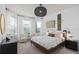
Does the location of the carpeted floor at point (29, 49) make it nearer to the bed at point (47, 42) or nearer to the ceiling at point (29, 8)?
the bed at point (47, 42)

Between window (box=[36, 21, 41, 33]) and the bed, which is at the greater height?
window (box=[36, 21, 41, 33])

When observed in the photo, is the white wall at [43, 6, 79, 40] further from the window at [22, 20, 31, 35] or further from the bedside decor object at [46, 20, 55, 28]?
the window at [22, 20, 31, 35]

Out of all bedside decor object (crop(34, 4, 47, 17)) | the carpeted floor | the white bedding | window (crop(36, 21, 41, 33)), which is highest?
bedside decor object (crop(34, 4, 47, 17))

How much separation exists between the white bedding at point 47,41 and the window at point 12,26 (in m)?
0.40

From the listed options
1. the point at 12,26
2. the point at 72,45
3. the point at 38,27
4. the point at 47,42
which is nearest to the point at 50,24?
the point at 38,27

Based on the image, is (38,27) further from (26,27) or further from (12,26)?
(12,26)

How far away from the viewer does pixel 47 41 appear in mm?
2518

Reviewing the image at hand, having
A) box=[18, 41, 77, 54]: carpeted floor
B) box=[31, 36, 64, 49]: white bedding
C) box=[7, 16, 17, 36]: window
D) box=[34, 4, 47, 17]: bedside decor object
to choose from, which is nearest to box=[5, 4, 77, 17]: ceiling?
box=[34, 4, 47, 17]: bedside decor object

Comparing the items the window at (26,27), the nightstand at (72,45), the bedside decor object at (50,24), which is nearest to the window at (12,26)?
the window at (26,27)

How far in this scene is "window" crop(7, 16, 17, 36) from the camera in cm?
248

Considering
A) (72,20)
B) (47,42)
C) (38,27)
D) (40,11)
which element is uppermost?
(40,11)

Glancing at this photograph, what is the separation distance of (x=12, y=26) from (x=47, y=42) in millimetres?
755

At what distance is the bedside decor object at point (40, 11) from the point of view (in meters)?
2.52

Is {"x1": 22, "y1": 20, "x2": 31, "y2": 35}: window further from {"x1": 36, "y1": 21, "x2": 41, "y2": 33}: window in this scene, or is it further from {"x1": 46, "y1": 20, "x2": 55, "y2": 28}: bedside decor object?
{"x1": 46, "y1": 20, "x2": 55, "y2": 28}: bedside decor object
